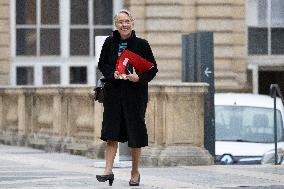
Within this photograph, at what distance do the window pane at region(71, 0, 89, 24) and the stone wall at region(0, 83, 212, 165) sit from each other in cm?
724

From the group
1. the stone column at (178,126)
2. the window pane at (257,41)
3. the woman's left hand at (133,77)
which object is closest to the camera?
the woman's left hand at (133,77)

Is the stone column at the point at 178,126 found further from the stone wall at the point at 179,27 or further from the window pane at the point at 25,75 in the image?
the window pane at the point at 25,75

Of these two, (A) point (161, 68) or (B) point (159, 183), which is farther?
(A) point (161, 68)

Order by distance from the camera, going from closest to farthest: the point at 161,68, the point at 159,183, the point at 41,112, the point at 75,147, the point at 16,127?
the point at 159,183
the point at 75,147
the point at 41,112
the point at 16,127
the point at 161,68

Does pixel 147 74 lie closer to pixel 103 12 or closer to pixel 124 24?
pixel 124 24

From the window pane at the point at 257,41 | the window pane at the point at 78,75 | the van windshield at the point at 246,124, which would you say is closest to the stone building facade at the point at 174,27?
the window pane at the point at 257,41

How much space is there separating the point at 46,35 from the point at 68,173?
60.2ft

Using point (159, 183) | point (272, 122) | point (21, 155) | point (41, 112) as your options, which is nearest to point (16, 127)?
point (41, 112)

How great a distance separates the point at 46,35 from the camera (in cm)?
3341

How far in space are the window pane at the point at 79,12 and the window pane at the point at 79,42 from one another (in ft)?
0.85

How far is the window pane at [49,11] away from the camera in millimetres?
33406

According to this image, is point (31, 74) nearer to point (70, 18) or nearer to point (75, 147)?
point (70, 18)

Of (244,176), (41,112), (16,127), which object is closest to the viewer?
(244,176)

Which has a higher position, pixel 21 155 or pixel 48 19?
pixel 48 19
